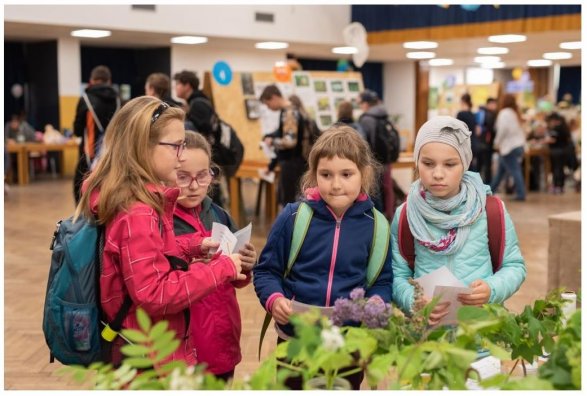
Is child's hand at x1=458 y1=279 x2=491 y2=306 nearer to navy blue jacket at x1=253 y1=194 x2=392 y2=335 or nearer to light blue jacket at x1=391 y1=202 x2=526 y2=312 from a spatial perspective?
light blue jacket at x1=391 y1=202 x2=526 y2=312

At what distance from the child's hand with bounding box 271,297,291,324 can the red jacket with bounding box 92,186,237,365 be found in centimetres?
20

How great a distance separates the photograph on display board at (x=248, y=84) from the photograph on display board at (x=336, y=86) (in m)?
1.26

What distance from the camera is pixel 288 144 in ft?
24.7

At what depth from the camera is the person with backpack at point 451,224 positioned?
7.32 feet

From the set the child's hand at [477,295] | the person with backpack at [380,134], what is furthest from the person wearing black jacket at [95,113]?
the child's hand at [477,295]

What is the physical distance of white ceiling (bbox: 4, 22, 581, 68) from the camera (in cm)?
1384

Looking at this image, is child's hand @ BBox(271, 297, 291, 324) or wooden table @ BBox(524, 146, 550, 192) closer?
child's hand @ BBox(271, 297, 291, 324)

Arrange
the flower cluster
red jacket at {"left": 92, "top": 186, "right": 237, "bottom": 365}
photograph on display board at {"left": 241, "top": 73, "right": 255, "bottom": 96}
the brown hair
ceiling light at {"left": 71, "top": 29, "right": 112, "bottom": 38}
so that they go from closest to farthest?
the flower cluster
red jacket at {"left": 92, "top": 186, "right": 237, "bottom": 365}
the brown hair
photograph on display board at {"left": 241, "top": 73, "right": 255, "bottom": 96}
ceiling light at {"left": 71, "top": 29, "right": 112, "bottom": 38}

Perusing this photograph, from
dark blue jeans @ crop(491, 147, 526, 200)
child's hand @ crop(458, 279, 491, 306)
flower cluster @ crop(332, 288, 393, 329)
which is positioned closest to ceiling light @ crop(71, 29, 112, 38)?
dark blue jeans @ crop(491, 147, 526, 200)

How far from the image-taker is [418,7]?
13.9 meters

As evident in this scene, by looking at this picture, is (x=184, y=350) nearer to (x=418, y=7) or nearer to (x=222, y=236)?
(x=222, y=236)

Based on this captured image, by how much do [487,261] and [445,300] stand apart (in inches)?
13.2

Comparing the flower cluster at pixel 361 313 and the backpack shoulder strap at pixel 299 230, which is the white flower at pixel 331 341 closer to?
the flower cluster at pixel 361 313

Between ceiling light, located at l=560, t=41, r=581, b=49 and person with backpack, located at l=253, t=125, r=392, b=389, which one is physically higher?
ceiling light, located at l=560, t=41, r=581, b=49
